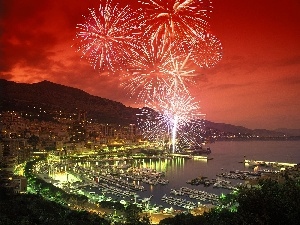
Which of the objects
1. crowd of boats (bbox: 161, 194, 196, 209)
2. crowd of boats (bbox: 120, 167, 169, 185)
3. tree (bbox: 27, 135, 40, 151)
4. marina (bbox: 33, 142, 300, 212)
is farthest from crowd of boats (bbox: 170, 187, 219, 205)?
tree (bbox: 27, 135, 40, 151)

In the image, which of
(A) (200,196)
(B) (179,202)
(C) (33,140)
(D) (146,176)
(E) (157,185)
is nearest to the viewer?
(B) (179,202)

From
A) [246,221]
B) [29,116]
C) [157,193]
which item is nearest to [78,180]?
[157,193]

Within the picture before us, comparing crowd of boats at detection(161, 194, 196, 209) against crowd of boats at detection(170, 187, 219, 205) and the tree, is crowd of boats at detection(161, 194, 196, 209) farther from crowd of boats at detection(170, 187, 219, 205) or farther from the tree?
the tree

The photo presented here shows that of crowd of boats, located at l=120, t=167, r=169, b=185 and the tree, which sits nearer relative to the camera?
crowd of boats, located at l=120, t=167, r=169, b=185

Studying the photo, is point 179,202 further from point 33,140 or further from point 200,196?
point 33,140

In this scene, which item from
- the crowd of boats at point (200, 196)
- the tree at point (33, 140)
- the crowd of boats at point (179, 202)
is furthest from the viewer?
the tree at point (33, 140)

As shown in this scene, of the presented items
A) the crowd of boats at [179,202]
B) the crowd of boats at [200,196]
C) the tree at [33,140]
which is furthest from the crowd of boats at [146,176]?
the tree at [33,140]

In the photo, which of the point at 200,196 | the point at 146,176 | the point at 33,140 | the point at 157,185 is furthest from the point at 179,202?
the point at 33,140

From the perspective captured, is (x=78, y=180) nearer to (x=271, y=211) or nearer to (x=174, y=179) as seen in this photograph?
(x=174, y=179)

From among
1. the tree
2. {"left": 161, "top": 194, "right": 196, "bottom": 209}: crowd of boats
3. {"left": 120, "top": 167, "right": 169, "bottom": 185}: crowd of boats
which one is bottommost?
{"left": 161, "top": 194, "right": 196, "bottom": 209}: crowd of boats

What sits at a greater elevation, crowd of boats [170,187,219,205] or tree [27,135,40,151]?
tree [27,135,40,151]

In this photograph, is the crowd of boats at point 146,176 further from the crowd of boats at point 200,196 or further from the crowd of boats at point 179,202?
the crowd of boats at point 179,202
